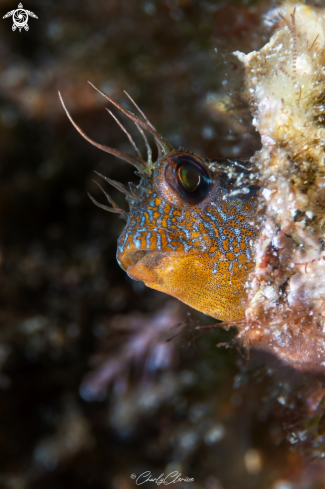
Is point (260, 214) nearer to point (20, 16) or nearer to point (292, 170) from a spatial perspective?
point (292, 170)

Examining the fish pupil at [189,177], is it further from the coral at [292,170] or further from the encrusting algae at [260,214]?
the coral at [292,170]

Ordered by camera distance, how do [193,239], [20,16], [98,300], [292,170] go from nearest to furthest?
1. [292,170]
2. [193,239]
3. [20,16]
4. [98,300]

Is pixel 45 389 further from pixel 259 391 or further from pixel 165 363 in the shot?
pixel 259 391

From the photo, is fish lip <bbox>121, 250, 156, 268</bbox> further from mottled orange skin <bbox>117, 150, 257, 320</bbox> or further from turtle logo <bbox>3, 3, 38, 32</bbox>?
turtle logo <bbox>3, 3, 38, 32</bbox>
